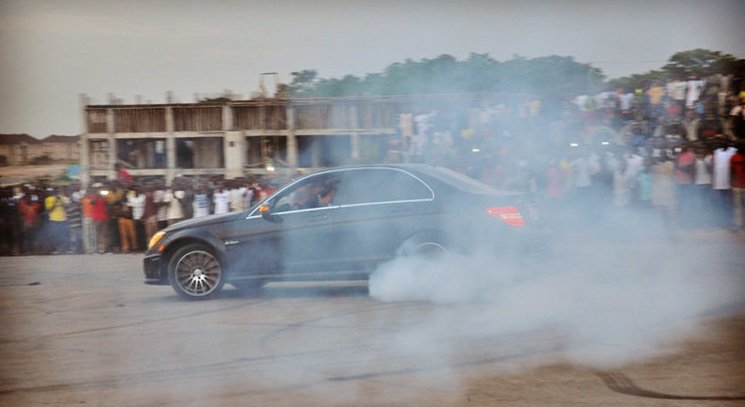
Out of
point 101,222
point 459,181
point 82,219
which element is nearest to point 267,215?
point 459,181

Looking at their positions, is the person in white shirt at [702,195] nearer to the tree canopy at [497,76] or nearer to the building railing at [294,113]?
the tree canopy at [497,76]

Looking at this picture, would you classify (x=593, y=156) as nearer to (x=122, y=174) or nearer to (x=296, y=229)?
(x=296, y=229)

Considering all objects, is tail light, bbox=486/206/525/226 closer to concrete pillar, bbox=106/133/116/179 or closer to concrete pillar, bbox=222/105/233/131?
concrete pillar, bbox=222/105/233/131

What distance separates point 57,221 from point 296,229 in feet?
31.9

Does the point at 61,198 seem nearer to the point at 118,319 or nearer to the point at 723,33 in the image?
the point at 118,319

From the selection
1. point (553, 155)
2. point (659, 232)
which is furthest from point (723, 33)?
point (659, 232)

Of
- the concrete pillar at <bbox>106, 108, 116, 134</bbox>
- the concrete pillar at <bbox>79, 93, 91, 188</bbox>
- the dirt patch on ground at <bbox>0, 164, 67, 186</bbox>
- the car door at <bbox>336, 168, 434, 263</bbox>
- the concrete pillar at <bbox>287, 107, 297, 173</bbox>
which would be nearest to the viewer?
the dirt patch on ground at <bbox>0, 164, 67, 186</bbox>

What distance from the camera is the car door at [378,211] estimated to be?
9.57 metres

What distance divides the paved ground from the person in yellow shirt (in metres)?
7.17

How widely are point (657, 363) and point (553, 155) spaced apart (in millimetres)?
4286

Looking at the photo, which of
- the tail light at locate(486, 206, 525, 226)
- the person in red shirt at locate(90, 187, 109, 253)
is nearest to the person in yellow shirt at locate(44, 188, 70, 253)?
the person in red shirt at locate(90, 187, 109, 253)

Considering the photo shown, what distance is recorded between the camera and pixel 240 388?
6004 millimetres

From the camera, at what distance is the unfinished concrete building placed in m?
7.33

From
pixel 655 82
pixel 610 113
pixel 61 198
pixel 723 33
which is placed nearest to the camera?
pixel 723 33
